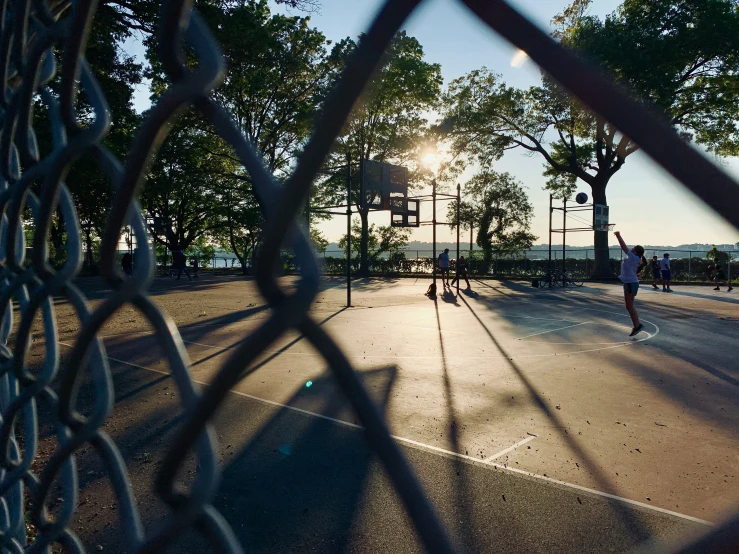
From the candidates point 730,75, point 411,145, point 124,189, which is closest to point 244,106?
point 411,145

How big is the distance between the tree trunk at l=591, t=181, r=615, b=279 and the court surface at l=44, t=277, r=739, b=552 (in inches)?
805

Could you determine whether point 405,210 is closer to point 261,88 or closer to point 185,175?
point 261,88

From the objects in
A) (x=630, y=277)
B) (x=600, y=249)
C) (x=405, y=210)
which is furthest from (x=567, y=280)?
(x=630, y=277)

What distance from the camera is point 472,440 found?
4.21m

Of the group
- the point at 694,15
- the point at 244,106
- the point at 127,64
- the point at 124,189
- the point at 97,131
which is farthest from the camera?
the point at 694,15

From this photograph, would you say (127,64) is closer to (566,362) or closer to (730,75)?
(566,362)

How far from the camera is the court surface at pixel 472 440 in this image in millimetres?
2910

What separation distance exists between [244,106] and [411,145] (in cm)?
1487

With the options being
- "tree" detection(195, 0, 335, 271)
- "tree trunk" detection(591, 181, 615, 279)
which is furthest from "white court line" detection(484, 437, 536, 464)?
"tree trunk" detection(591, 181, 615, 279)

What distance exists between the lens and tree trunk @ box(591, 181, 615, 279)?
91.1ft

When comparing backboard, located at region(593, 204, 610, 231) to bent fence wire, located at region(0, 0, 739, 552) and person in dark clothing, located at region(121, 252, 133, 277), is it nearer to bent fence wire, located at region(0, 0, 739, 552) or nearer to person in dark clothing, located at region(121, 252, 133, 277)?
person in dark clothing, located at region(121, 252, 133, 277)

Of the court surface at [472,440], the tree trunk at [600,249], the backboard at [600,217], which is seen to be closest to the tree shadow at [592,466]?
the court surface at [472,440]

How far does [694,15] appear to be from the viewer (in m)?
23.9

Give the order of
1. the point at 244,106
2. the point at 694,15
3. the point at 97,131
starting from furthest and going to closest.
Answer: the point at 694,15, the point at 244,106, the point at 97,131
